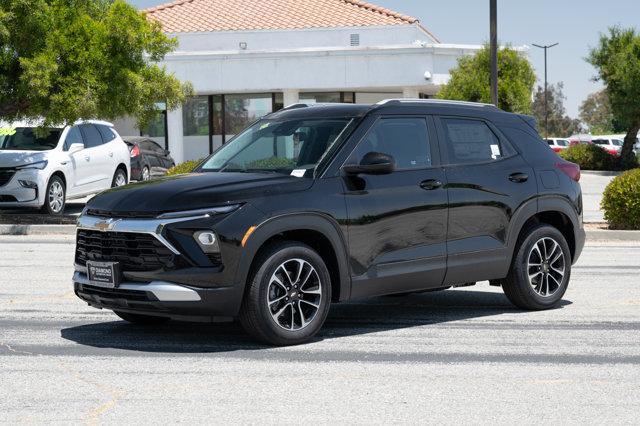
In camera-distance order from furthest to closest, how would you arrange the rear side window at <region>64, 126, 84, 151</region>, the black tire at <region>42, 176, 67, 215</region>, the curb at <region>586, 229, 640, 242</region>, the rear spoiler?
the rear side window at <region>64, 126, 84, 151</region>, the black tire at <region>42, 176, 67, 215</region>, the curb at <region>586, 229, 640, 242</region>, the rear spoiler

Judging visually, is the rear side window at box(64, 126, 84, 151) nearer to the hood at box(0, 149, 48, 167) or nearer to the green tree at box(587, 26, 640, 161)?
the hood at box(0, 149, 48, 167)

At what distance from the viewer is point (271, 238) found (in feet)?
25.8

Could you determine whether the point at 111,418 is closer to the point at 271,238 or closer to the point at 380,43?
the point at 271,238

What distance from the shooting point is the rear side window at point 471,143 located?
9.11 meters

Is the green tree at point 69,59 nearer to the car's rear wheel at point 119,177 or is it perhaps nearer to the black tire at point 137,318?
the car's rear wheel at point 119,177

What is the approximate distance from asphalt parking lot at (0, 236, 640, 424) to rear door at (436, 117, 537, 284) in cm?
53

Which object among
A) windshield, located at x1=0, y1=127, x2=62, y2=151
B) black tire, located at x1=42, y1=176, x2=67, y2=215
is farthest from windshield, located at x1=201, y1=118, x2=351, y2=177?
windshield, located at x1=0, y1=127, x2=62, y2=151

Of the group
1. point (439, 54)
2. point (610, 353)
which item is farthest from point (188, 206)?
point (439, 54)

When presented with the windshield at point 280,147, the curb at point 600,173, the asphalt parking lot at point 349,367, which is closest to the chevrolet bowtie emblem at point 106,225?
the asphalt parking lot at point 349,367

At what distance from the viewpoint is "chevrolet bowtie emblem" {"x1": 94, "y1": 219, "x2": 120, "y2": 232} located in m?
7.74

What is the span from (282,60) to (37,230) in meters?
21.6

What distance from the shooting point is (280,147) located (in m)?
8.61

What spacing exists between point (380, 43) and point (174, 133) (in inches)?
342

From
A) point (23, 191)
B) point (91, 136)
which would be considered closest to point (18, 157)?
point (23, 191)
